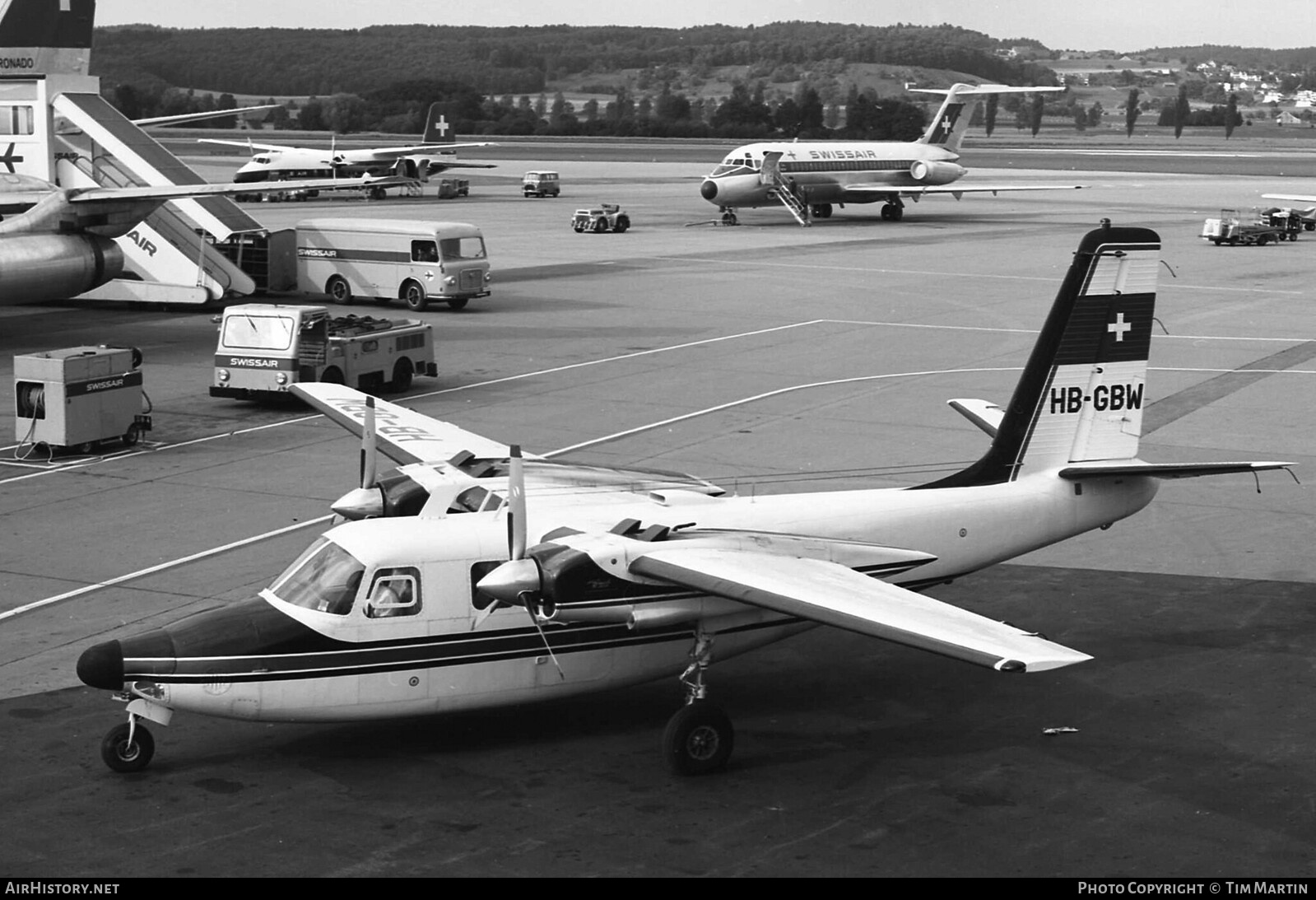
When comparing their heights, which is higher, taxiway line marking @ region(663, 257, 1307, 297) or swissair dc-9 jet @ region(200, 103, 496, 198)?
swissair dc-9 jet @ region(200, 103, 496, 198)

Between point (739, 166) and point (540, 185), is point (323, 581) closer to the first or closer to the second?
point (739, 166)

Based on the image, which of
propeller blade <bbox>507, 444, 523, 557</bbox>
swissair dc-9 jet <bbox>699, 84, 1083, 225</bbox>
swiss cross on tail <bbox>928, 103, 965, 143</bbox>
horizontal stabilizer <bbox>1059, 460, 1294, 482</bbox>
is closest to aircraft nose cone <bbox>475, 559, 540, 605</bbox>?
propeller blade <bbox>507, 444, 523, 557</bbox>

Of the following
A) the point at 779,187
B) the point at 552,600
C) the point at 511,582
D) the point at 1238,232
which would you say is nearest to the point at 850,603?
the point at 552,600

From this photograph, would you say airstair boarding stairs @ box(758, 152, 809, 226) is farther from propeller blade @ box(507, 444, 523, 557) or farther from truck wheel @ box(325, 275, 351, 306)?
propeller blade @ box(507, 444, 523, 557)

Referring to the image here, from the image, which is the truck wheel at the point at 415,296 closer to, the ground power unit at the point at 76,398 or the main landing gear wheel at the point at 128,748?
the ground power unit at the point at 76,398

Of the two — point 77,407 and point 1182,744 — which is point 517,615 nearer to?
point 1182,744

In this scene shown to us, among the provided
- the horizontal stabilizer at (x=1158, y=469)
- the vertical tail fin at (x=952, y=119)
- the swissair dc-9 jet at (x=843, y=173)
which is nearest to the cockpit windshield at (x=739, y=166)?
the swissair dc-9 jet at (x=843, y=173)

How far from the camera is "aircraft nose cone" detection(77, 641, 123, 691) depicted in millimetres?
15070

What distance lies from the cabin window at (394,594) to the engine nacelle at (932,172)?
255 feet

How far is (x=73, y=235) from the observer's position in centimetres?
4322

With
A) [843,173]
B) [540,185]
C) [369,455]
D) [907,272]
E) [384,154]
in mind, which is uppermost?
[843,173]

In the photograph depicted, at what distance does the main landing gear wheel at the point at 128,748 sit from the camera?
15383 millimetres

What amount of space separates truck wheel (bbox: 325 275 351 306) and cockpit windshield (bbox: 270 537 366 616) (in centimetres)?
3772

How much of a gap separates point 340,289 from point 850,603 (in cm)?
4116
